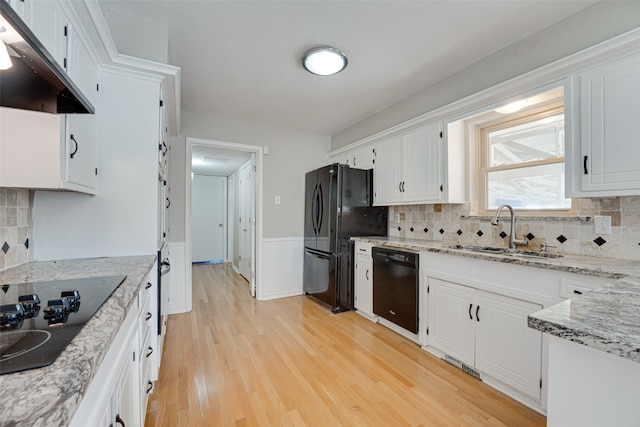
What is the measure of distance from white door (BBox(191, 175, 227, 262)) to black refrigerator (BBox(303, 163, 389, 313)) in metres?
3.96

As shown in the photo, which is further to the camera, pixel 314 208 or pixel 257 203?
pixel 257 203

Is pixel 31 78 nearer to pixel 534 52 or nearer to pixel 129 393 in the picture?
pixel 129 393

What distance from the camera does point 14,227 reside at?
1.35m

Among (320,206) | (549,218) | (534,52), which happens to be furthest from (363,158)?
(549,218)

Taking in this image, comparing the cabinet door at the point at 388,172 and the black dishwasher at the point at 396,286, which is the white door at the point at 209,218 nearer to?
the cabinet door at the point at 388,172

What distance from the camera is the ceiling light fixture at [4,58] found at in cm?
70

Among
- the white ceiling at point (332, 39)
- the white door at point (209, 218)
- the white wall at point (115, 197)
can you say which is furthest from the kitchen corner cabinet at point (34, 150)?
the white door at point (209, 218)

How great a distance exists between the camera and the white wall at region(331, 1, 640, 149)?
1.53 metres

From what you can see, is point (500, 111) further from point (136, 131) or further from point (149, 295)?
point (149, 295)

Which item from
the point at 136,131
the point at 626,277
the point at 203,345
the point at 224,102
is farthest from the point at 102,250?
the point at 626,277

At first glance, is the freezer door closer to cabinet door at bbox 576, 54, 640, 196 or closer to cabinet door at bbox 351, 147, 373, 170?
cabinet door at bbox 351, 147, 373, 170

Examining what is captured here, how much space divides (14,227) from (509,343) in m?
2.85

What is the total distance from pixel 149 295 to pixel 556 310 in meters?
1.90

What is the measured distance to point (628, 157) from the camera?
1454 millimetres
